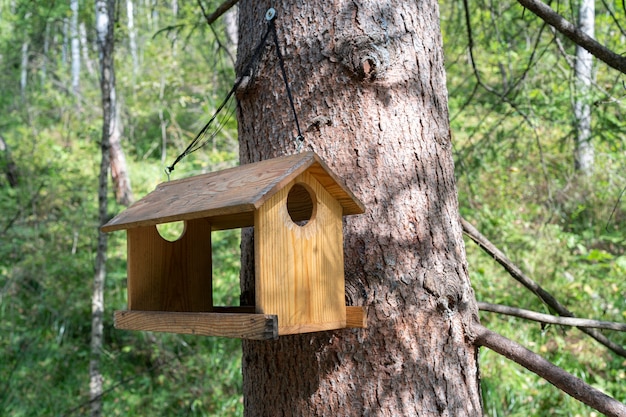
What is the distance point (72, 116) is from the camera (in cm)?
1109

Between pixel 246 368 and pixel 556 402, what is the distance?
11.2 feet

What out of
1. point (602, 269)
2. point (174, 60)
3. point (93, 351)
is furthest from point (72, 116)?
point (602, 269)

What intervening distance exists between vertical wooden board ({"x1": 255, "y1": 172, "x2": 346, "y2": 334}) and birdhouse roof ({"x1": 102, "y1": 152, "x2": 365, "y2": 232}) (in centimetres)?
4

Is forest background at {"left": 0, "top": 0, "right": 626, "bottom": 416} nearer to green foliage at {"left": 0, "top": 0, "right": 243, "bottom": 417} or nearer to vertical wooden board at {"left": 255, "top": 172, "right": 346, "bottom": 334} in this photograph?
green foliage at {"left": 0, "top": 0, "right": 243, "bottom": 417}

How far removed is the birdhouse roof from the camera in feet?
4.37

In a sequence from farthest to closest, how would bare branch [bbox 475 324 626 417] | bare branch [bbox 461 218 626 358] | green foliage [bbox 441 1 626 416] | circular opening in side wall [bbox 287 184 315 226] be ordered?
green foliage [bbox 441 1 626 416]
bare branch [bbox 461 218 626 358]
circular opening in side wall [bbox 287 184 315 226]
bare branch [bbox 475 324 626 417]

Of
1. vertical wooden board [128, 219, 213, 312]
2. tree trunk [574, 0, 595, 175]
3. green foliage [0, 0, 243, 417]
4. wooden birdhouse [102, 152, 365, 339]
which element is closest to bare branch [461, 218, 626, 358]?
wooden birdhouse [102, 152, 365, 339]

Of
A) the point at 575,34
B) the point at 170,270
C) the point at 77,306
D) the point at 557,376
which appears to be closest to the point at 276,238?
the point at 170,270

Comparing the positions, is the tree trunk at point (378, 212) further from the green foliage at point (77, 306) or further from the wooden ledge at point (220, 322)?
the green foliage at point (77, 306)

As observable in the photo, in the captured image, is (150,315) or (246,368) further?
(246,368)

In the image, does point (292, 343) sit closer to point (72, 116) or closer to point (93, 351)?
point (93, 351)

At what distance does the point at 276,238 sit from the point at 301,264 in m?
0.10

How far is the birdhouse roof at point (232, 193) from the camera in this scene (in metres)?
1.33

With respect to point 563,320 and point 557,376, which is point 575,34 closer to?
point 563,320
